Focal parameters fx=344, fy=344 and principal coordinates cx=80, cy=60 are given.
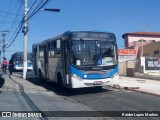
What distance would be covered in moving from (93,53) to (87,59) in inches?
17.4

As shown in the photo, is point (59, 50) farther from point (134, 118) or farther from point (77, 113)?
point (134, 118)

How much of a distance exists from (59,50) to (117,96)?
4352 mm

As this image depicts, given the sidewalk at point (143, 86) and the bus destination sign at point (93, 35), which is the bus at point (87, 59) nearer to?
the bus destination sign at point (93, 35)

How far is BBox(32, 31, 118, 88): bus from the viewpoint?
17016 mm

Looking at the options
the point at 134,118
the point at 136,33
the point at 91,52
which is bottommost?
the point at 134,118

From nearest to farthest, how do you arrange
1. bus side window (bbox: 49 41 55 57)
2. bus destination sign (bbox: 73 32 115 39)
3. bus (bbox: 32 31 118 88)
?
bus (bbox: 32 31 118 88)
bus destination sign (bbox: 73 32 115 39)
bus side window (bbox: 49 41 55 57)

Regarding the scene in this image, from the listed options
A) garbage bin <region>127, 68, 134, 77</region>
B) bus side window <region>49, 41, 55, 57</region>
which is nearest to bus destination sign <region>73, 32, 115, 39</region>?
bus side window <region>49, 41, 55, 57</region>

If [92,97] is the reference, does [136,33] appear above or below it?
above

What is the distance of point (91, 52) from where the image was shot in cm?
1723

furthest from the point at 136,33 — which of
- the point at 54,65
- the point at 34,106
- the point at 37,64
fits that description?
the point at 34,106

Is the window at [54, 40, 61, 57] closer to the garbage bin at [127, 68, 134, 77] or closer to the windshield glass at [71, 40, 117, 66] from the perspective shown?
the windshield glass at [71, 40, 117, 66]

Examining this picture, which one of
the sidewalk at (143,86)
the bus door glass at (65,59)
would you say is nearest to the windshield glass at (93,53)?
the bus door glass at (65,59)

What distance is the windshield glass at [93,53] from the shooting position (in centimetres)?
1703

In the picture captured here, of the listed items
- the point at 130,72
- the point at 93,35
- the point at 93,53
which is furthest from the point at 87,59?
the point at 130,72
